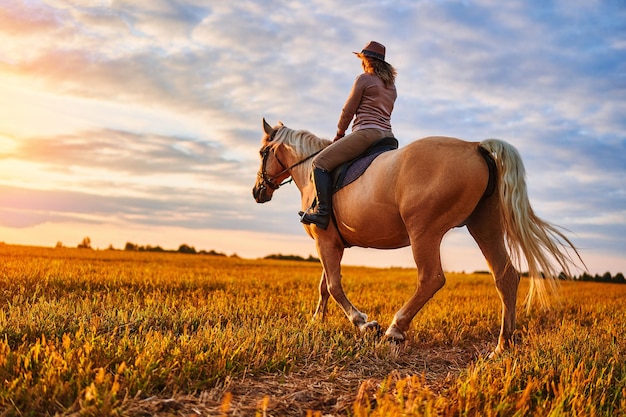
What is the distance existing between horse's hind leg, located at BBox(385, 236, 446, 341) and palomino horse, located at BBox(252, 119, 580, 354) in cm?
1

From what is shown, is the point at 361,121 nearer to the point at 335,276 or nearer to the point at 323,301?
the point at 335,276

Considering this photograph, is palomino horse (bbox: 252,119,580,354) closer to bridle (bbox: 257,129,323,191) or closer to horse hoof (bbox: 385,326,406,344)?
horse hoof (bbox: 385,326,406,344)

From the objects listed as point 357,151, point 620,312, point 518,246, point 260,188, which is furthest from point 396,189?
point 620,312

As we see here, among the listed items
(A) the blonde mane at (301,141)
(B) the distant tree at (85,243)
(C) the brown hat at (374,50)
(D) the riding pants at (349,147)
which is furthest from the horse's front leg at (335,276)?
(B) the distant tree at (85,243)

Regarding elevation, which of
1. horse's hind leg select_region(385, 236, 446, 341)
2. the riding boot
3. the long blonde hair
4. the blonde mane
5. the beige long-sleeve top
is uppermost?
the long blonde hair

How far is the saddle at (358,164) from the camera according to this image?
6.54 meters

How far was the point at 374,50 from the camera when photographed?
22.7 ft

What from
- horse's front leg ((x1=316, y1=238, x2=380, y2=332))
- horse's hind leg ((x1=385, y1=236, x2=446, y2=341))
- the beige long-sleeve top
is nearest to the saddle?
the beige long-sleeve top

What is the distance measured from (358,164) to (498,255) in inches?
80.0

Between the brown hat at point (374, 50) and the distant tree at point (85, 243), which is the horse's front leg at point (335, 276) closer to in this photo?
the brown hat at point (374, 50)

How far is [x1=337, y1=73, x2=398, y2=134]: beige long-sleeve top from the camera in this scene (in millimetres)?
6797

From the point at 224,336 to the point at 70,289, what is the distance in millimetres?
6455

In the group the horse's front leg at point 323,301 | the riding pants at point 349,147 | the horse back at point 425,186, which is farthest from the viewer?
the horse's front leg at point 323,301

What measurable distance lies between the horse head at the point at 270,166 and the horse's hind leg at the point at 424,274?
9.42 ft
